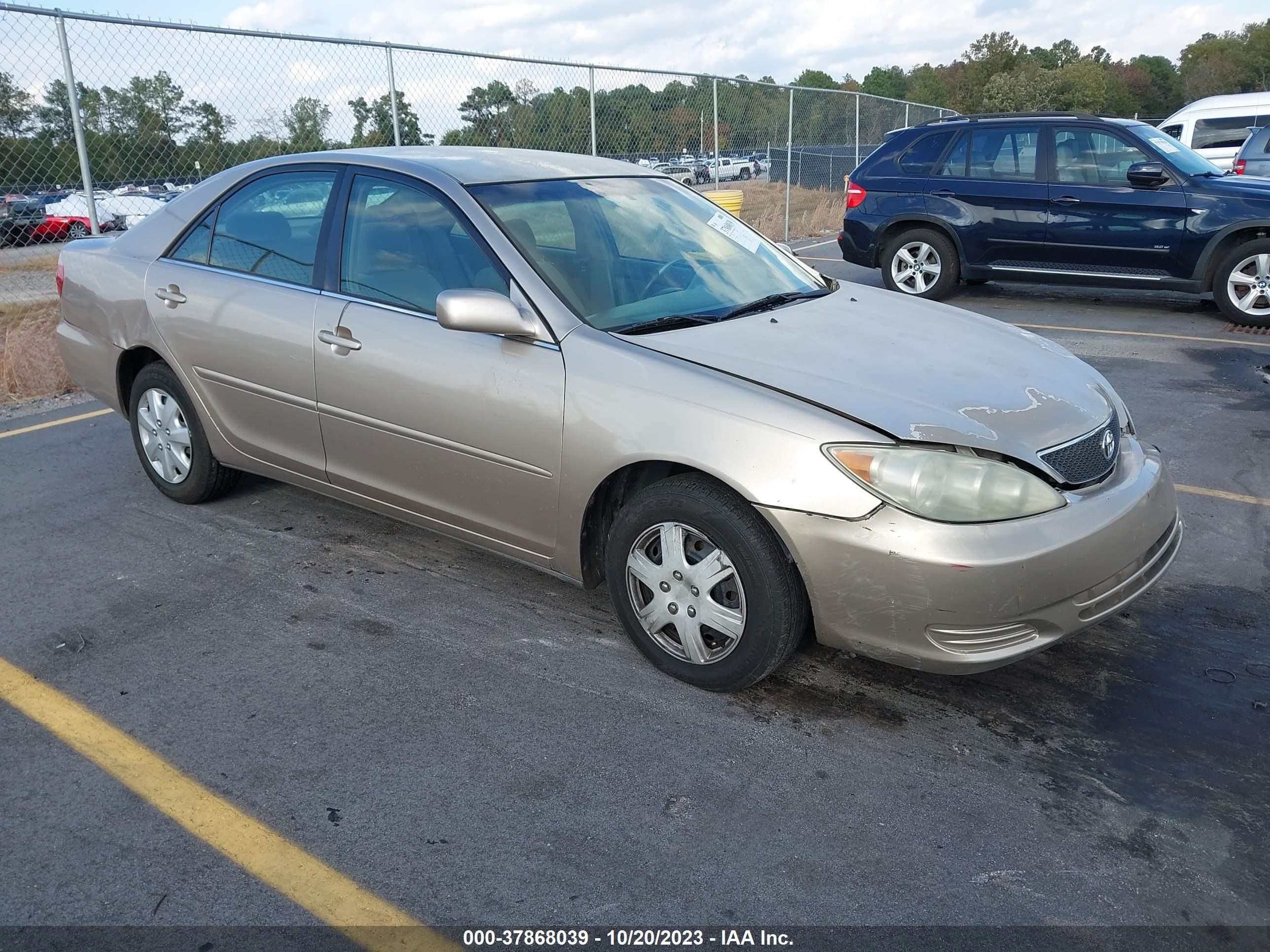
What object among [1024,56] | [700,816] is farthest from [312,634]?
[1024,56]

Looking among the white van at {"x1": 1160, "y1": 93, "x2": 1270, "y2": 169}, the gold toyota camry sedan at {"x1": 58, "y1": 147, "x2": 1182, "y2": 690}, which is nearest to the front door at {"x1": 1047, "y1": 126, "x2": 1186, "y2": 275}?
the gold toyota camry sedan at {"x1": 58, "y1": 147, "x2": 1182, "y2": 690}

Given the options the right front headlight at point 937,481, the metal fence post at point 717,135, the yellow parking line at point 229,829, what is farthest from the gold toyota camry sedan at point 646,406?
the metal fence post at point 717,135

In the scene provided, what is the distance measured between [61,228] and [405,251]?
6.20 metres

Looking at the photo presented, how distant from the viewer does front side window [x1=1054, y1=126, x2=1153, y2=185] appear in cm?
931

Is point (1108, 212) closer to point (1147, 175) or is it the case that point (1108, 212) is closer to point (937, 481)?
point (1147, 175)

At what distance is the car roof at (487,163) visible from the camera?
12.8ft

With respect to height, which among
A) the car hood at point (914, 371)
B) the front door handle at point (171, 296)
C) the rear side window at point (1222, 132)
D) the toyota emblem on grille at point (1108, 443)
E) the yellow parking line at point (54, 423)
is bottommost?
the yellow parking line at point (54, 423)

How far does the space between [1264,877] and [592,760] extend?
169 centimetres

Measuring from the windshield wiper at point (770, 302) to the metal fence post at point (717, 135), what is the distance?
11396 millimetres

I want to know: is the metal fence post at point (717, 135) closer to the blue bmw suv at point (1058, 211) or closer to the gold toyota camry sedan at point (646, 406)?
the blue bmw suv at point (1058, 211)

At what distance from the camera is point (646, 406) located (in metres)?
3.16

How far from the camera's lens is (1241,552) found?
4316 millimetres

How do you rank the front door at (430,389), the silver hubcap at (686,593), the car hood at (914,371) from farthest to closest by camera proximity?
the front door at (430,389) < the silver hubcap at (686,593) < the car hood at (914,371)

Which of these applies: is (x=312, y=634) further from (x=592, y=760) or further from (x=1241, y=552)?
(x=1241, y=552)
